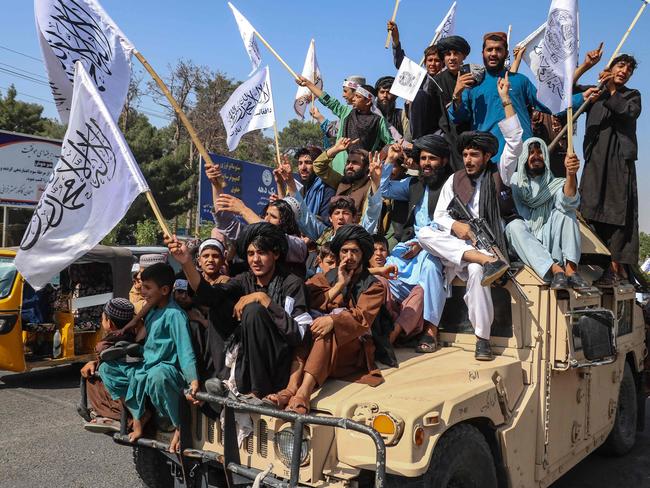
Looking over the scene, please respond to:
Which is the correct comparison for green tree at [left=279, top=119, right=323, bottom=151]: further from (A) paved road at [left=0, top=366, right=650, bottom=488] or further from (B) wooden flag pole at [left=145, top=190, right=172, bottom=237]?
(B) wooden flag pole at [left=145, top=190, right=172, bottom=237]

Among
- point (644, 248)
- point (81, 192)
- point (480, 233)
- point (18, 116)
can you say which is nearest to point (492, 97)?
point (480, 233)

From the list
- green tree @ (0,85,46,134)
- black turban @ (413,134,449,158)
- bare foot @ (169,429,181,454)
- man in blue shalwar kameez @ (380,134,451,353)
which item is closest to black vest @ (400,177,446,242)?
man in blue shalwar kameez @ (380,134,451,353)

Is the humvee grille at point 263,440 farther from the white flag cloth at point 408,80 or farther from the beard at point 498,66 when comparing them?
the beard at point 498,66

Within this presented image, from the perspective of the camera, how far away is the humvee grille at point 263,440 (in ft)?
11.0

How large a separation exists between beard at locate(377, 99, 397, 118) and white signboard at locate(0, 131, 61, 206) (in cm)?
1250

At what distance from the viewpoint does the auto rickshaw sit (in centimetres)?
850

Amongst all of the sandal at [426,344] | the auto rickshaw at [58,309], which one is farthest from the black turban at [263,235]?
the auto rickshaw at [58,309]

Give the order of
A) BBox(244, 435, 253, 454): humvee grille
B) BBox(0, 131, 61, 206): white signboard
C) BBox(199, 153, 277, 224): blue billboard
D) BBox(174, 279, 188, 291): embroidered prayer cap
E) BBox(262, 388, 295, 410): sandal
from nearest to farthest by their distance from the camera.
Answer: BBox(262, 388, 295, 410): sandal < BBox(244, 435, 253, 454): humvee grille < BBox(174, 279, 188, 291): embroidered prayer cap < BBox(199, 153, 277, 224): blue billboard < BBox(0, 131, 61, 206): white signboard

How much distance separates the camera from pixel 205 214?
16.0m

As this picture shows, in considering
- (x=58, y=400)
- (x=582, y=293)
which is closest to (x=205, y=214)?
(x=58, y=400)

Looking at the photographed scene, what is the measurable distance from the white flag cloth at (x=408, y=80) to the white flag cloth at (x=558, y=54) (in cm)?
109

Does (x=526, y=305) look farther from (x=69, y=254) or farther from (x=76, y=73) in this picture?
(x=76, y=73)

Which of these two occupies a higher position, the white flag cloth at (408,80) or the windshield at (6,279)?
the white flag cloth at (408,80)

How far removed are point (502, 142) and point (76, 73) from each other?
12.4 ft
